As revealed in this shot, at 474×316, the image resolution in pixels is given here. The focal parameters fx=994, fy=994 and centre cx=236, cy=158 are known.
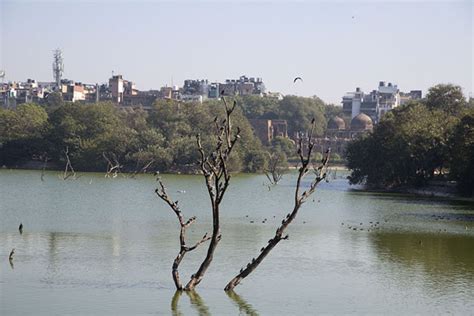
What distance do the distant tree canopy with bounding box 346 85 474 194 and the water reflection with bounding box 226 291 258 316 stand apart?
33.7 meters

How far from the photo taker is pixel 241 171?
93375 mm

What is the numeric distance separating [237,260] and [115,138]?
61.8m

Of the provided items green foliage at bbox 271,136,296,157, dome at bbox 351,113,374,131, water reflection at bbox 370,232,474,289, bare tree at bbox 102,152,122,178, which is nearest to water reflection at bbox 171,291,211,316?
water reflection at bbox 370,232,474,289

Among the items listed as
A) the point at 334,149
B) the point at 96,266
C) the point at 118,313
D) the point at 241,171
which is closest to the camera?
the point at 118,313

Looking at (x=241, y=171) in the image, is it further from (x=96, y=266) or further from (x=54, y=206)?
(x=96, y=266)

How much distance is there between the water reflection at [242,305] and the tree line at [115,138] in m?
59.9

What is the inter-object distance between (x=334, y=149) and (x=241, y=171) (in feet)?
194

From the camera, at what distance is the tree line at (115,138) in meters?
85.4

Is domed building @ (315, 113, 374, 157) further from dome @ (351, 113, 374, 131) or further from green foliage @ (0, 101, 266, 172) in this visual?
green foliage @ (0, 101, 266, 172)

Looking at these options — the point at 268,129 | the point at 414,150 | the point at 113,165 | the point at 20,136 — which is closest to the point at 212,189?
Result: the point at 414,150

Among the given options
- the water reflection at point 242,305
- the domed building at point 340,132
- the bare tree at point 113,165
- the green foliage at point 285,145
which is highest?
the domed building at point 340,132

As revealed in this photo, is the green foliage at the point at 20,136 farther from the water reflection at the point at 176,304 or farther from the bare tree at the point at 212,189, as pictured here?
the bare tree at the point at 212,189

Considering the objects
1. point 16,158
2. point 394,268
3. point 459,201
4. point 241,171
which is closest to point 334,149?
point 241,171

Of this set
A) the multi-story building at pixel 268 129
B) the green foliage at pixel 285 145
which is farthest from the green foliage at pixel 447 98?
the multi-story building at pixel 268 129
